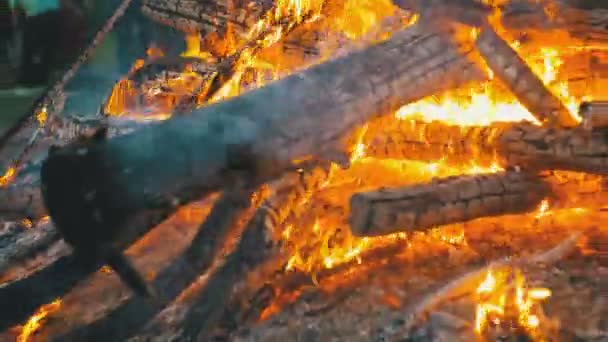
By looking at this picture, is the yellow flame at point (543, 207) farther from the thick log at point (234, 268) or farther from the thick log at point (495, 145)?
the thick log at point (234, 268)

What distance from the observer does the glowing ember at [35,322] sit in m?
3.33

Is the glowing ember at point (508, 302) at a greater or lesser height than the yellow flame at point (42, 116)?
lesser

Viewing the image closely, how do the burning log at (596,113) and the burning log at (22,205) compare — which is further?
the burning log at (22,205)

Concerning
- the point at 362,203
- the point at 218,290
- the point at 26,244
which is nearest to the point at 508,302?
the point at 362,203

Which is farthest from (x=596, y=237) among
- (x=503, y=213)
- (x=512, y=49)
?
(x=512, y=49)

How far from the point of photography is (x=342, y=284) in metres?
3.63

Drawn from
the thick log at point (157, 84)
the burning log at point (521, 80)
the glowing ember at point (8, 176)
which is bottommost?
the glowing ember at point (8, 176)

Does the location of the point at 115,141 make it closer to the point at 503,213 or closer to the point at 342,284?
the point at 342,284

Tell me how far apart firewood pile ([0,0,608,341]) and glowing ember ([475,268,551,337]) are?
12mm

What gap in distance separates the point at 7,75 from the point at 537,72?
7042 millimetres

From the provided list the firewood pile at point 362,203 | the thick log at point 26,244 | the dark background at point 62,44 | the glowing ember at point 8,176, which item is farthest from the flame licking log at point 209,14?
the thick log at point 26,244

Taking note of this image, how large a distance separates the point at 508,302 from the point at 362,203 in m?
0.97

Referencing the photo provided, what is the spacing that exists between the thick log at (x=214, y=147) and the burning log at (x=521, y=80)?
0.51 meters

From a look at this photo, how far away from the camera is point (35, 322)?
345 cm
